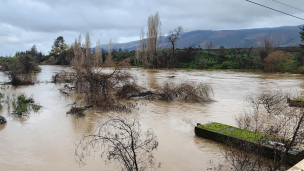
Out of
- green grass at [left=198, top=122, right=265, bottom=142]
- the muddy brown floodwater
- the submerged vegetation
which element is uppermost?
the submerged vegetation

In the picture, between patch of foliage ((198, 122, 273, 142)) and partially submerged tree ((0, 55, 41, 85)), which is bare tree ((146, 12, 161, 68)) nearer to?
partially submerged tree ((0, 55, 41, 85))

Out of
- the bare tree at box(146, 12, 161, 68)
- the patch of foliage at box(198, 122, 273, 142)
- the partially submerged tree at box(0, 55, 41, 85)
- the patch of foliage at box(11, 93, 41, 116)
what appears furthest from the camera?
the bare tree at box(146, 12, 161, 68)

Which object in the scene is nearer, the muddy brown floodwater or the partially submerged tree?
the muddy brown floodwater

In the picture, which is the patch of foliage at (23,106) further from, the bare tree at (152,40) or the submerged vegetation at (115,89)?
the bare tree at (152,40)

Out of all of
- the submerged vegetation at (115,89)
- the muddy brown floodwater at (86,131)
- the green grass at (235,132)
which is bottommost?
the muddy brown floodwater at (86,131)

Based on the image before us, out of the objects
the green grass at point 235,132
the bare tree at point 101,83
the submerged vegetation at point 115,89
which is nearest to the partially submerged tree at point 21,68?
the submerged vegetation at point 115,89

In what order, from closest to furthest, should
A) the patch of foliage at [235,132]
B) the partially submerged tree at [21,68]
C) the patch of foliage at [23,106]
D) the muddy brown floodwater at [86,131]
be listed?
1. the muddy brown floodwater at [86,131]
2. the patch of foliage at [235,132]
3. the patch of foliage at [23,106]
4. the partially submerged tree at [21,68]

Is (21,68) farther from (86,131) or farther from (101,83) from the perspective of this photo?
(86,131)

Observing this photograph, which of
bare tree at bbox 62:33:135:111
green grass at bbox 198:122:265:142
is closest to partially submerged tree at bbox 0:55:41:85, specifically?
bare tree at bbox 62:33:135:111

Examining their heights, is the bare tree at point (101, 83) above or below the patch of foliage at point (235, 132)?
above

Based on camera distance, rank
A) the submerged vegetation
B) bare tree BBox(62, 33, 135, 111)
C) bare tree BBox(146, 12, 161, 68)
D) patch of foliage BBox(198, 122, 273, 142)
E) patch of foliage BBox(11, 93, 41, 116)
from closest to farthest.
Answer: patch of foliage BBox(198, 122, 273, 142), patch of foliage BBox(11, 93, 41, 116), bare tree BBox(62, 33, 135, 111), the submerged vegetation, bare tree BBox(146, 12, 161, 68)

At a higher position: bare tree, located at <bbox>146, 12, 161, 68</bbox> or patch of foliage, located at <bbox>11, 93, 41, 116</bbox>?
bare tree, located at <bbox>146, 12, 161, 68</bbox>

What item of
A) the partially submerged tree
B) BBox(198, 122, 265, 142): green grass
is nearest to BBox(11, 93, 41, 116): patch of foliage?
BBox(198, 122, 265, 142): green grass

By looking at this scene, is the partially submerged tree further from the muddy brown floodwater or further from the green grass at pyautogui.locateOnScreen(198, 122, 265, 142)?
the green grass at pyautogui.locateOnScreen(198, 122, 265, 142)
